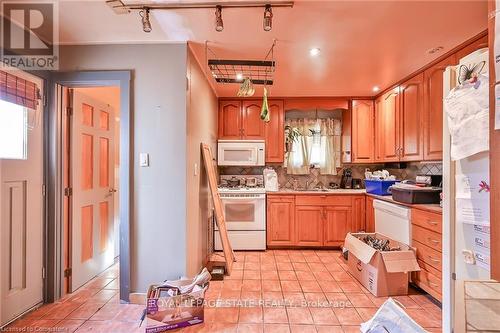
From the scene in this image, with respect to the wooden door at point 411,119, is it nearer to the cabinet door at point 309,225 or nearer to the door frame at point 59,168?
the cabinet door at point 309,225

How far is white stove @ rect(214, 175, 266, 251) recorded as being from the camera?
3.74 m

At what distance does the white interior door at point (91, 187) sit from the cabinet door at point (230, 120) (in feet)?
5.35

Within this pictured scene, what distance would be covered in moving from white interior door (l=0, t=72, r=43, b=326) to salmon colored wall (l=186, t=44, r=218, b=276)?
1.24 metres

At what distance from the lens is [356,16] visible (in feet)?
6.25

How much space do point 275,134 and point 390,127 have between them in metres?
1.65

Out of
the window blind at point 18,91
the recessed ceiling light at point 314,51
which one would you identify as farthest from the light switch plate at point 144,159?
the recessed ceiling light at point 314,51

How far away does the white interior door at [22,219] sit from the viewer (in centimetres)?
189

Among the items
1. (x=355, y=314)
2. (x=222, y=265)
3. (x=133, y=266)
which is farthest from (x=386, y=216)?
(x=133, y=266)

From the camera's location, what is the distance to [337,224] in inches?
148

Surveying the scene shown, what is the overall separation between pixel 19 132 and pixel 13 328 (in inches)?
58.0

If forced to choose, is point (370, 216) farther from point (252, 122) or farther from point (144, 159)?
point (144, 159)

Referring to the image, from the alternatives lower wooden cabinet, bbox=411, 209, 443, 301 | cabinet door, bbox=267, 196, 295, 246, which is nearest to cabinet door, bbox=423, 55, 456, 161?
lower wooden cabinet, bbox=411, 209, 443, 301

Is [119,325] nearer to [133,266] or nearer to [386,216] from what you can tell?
[133,266]

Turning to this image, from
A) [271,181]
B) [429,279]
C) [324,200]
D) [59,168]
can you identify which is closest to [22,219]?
[59,168]
